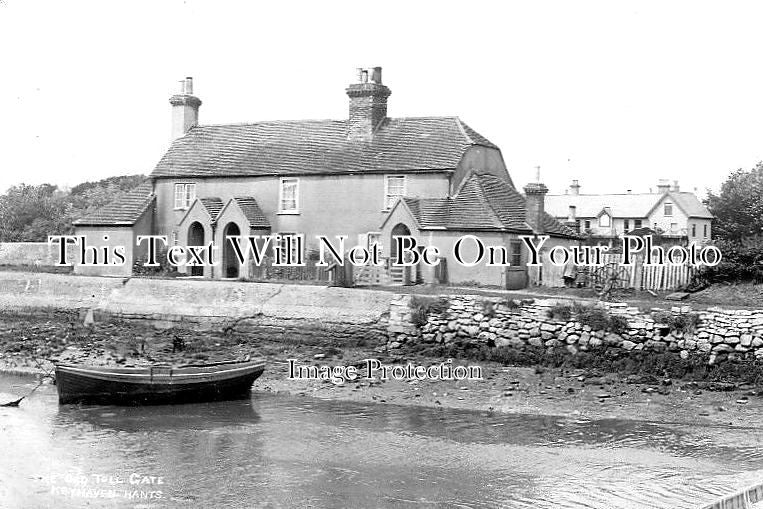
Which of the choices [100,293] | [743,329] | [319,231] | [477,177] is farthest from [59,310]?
[743,329]

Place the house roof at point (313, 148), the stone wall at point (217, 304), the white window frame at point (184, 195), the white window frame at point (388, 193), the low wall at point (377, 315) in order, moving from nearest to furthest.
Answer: the low wall at point (377, 315) < the stone wall at point (217, 304) < the white window frame at point (388, 193) < the house roof at point (313, 148) < the white window frame at point (184, 195)

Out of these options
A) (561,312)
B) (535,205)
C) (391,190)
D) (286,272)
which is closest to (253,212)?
(286,272)

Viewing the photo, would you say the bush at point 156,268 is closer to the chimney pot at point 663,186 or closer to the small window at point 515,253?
the small window at point 515,253

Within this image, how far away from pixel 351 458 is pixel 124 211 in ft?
91.0

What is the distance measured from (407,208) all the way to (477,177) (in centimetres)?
364

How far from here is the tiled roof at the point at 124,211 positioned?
4384 centimetres

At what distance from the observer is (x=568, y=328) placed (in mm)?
29000

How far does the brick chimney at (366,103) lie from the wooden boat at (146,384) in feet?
62.8

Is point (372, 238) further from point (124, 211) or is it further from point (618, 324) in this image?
point (618, 324)

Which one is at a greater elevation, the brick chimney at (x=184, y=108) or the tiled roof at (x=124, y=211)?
the brick chimney at (x=184, y=108)

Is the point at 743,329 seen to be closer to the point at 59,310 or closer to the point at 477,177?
the point at 477,177

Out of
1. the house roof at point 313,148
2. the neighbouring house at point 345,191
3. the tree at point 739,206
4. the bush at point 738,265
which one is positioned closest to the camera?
the bush at point 738,265

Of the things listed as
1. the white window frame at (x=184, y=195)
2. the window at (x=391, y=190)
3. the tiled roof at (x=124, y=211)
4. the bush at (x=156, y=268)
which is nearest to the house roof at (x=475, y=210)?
the window at (x=391, y=190)

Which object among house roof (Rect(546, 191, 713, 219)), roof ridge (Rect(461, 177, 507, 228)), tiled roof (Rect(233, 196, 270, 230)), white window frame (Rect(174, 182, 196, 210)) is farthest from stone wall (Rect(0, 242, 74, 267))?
house roof (Rect(546, 191, 713, 219))
